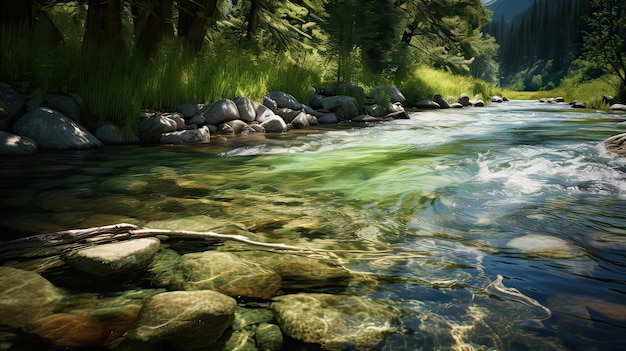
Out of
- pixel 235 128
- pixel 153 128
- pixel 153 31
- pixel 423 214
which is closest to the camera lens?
pixel 423 214

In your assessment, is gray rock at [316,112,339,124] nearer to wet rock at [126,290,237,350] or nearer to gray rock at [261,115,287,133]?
gray rock at [261,115,287,133]

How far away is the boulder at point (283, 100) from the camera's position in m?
10.7

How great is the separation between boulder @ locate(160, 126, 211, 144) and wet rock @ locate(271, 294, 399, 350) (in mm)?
5868

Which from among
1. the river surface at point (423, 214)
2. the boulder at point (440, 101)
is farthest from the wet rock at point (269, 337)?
the boulder at point (440, 101)

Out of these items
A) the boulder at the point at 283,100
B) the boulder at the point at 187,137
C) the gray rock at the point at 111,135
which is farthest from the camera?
the boulder at the point at 283,100

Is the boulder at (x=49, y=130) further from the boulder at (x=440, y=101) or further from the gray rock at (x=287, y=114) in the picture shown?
the boulder at (x=440, y=101)

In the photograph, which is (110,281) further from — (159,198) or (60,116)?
(60,116)

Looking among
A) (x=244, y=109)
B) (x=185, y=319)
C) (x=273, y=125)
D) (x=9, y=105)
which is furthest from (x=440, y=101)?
(x=185, y=319)

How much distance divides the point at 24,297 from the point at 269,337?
1.02 m

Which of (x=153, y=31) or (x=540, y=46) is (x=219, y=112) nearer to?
(x=153, y=31)

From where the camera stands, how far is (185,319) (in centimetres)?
164

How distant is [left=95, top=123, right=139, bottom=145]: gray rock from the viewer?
22.5 feet

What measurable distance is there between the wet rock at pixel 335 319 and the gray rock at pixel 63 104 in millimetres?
5978

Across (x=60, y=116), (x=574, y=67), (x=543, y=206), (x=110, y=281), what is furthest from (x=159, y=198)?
(x=574, y=67)
